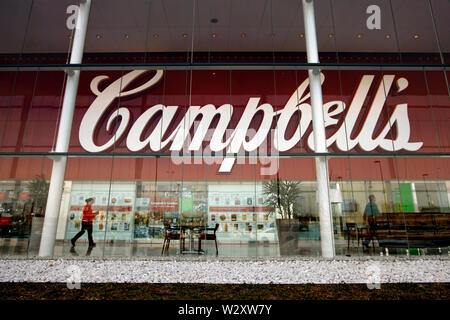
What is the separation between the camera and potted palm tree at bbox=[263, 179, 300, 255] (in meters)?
7.22

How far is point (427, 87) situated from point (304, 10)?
5.11 meters

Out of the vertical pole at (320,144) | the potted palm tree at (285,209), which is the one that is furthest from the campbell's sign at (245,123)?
the potted palm tree at (285,209)

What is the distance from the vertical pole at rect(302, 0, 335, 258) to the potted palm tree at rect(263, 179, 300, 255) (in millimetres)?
628

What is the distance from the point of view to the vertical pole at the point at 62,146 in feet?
23.3

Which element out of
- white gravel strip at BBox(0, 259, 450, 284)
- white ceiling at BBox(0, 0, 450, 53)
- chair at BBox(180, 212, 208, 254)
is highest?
white ceiling at BBox(0, 0, 450, 53)

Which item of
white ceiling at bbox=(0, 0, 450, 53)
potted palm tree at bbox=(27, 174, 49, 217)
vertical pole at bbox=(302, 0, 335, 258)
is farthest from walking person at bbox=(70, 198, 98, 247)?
white ceiling at bbox=(0, 0, 450, 53)

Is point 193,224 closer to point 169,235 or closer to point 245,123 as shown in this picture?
point 169,235

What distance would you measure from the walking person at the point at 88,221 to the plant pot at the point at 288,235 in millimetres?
4793

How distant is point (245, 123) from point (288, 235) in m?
3.87

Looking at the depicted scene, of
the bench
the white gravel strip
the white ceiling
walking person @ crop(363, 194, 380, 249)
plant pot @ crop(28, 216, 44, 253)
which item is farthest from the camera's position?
the white ceiling

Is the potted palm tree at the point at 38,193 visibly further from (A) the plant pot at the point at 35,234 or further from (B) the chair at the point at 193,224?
(B) the chair at the point at 193,224

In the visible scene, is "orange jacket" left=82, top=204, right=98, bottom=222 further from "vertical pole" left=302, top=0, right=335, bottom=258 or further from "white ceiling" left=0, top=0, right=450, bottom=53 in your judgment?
"white ceiling" left=0, top=0, right=450, bottom=53

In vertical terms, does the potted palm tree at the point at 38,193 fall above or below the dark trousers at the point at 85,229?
above
